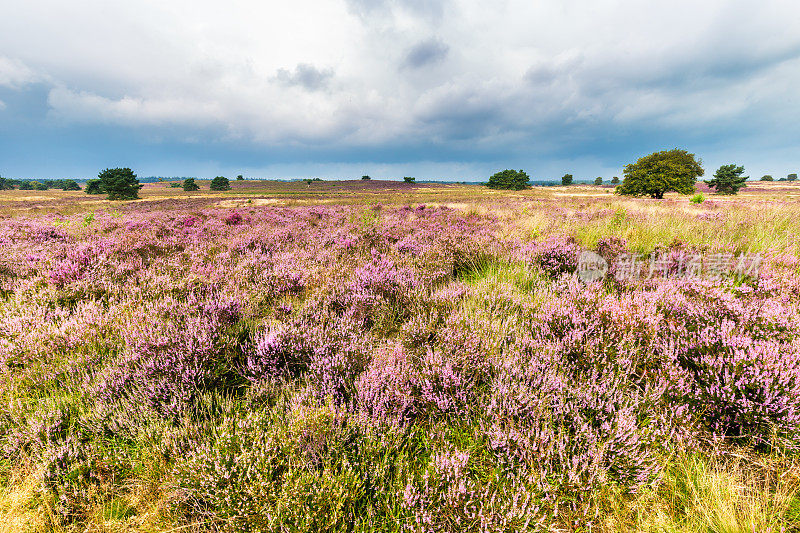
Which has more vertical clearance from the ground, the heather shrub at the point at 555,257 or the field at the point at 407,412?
the heather shrub at the point at 555,257

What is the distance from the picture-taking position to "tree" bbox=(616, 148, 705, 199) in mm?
34875

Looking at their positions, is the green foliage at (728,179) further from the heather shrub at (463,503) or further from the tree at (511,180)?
the heather shrub at (463,503)

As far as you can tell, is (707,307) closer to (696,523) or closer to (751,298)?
(751,298)

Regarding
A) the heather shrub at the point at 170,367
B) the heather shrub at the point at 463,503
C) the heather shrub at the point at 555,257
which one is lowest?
the heather shrub at the point at 463,503

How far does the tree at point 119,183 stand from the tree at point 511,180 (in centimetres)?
8787

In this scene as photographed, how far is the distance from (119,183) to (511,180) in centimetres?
9320

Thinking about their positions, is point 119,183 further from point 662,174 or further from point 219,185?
point 662,174

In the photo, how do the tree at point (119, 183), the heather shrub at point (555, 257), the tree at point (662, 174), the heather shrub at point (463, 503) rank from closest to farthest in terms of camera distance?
the heather shrub at point (463, 503)
the heather shrub at point (555, 257)
the tree at point (662, 174)
the tree at point (119, 183)

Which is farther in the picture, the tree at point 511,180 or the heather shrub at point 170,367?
the tree at point 511,180

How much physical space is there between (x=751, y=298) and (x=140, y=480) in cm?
535

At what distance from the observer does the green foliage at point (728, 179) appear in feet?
187

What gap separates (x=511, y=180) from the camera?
88688 millimetres

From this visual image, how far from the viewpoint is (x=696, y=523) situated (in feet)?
4.52

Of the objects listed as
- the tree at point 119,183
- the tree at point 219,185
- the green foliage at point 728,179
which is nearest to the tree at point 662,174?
the green foliage at point 728,179
